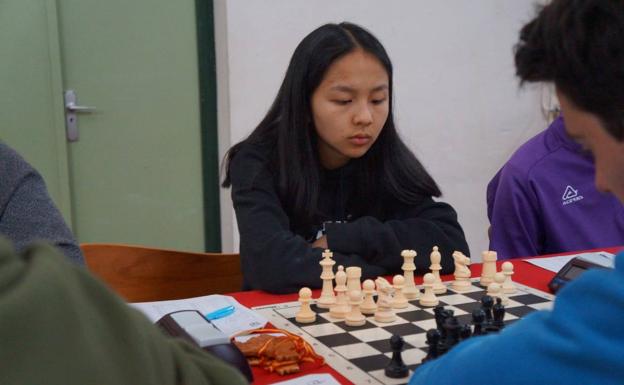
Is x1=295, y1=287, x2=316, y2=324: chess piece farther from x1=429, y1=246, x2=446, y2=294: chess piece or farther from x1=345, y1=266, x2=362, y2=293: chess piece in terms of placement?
x1=429, y1=246, x2=446, y2=294: chess piece

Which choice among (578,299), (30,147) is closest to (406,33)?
(30,147)

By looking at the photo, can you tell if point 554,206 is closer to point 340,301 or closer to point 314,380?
point 340,301

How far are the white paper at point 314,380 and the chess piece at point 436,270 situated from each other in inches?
20.5

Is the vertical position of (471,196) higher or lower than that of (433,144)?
lower

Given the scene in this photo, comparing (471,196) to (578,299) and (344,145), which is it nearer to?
(344,145)

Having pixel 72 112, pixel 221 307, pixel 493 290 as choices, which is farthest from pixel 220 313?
pixel 72 112

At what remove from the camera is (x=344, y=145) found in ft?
5.83

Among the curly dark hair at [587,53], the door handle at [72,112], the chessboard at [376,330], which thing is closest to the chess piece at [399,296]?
the chessboard at [376,330]

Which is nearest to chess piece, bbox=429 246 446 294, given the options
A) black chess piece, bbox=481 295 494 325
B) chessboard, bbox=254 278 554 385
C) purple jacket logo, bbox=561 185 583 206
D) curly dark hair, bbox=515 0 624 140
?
chessboard, bbox=254 278 554 385

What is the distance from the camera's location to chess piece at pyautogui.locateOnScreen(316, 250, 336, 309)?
1352 mm

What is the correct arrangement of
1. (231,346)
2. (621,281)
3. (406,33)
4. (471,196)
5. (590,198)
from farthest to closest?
1. (471,196)
2. (406,33)
3. (590,198)
4. (231,346)
5. (621,281)

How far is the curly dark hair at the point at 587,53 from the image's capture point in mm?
681

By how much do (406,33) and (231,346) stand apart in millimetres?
2793

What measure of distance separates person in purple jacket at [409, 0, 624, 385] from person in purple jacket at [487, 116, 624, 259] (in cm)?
116
